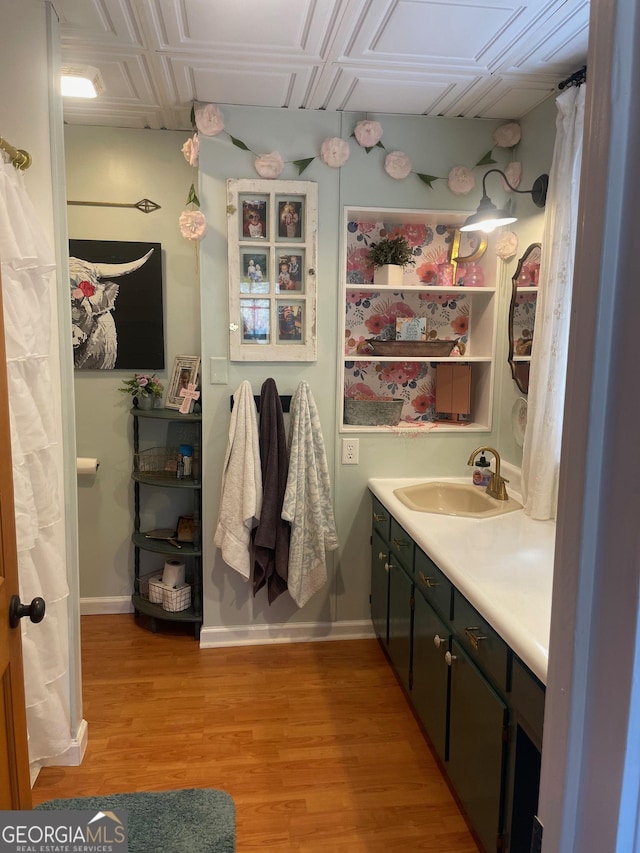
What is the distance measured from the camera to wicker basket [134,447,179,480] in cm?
327

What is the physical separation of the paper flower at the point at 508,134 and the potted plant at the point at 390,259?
626 mm

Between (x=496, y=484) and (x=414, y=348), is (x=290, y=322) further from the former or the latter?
(x=496, y=484)

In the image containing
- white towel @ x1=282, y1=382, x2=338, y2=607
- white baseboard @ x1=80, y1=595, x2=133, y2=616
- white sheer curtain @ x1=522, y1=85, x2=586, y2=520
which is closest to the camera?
white sheer curtain @ x1=522, y1=85, x2=586, y2=520

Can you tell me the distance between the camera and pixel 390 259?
3.00 m

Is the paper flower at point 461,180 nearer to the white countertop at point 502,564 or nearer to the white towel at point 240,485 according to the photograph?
the white towel at point 240,485

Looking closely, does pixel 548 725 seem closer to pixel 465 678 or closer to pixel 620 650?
pixel 620 650

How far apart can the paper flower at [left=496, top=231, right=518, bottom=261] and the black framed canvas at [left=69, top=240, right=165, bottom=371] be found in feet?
5.70

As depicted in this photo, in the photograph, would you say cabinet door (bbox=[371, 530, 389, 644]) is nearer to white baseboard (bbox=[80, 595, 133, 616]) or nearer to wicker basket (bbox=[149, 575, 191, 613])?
wicker basket (bbox=[149, 575, 191, 613])

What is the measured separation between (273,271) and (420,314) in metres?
0.85

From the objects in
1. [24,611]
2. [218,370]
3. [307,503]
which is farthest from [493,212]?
[24,611]

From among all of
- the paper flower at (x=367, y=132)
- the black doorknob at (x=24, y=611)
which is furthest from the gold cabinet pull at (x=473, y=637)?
the paper flower at (x=367, y=132)

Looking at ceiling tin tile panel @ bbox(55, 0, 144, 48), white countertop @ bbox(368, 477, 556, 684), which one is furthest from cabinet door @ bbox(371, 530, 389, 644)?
ceiling tin tile panel @ bbox(55, 0, 144, 48)

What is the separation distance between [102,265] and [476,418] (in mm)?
2134

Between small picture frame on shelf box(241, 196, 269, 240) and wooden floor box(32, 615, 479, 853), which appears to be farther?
small picture frame on shelf box(241, 196, 269, 240)
